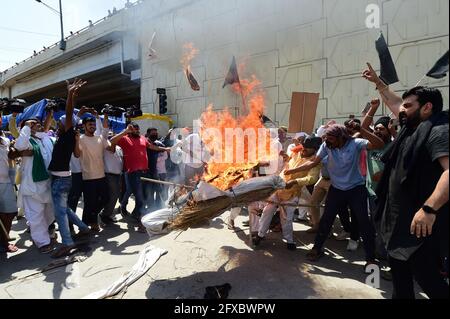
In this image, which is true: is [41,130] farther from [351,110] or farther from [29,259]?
[351,110]

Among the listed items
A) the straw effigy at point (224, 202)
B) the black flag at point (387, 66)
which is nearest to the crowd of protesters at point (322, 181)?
the straw effigy at point (224, 202)

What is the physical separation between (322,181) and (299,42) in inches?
251

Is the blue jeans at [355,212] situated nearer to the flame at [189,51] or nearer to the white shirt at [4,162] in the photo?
the white shirt at [4,162]

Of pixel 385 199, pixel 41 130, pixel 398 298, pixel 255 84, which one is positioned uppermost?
pixel 255 84

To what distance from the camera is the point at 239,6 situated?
759 centimetres

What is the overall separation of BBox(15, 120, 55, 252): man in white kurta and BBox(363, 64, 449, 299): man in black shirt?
13.9 ft

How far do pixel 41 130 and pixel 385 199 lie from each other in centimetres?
472

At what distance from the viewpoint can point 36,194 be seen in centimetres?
438

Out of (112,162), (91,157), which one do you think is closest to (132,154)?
(112,162)

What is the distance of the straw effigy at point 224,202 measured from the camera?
328 centimetres
